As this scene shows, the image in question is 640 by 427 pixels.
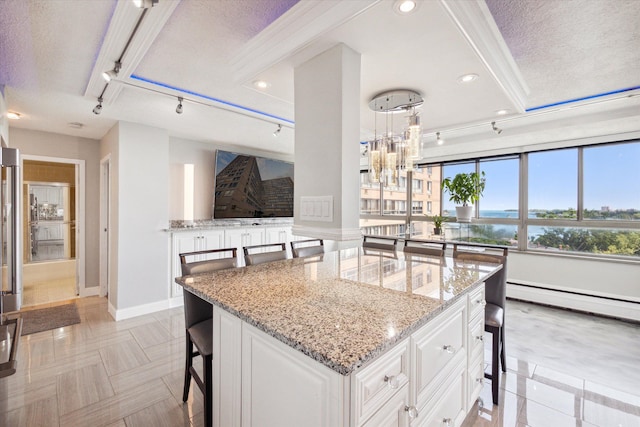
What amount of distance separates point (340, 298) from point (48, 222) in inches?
295

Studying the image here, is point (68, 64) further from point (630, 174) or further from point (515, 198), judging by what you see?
point (630, 174)

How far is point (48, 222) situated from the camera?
19.7 feet

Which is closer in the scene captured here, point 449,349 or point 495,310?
point 449,349

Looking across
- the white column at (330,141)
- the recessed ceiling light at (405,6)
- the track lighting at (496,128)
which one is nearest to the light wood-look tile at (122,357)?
the white column at (330,141)

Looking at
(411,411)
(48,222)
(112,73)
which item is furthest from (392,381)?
(48,222)

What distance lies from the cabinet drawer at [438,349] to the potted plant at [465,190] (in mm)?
3375

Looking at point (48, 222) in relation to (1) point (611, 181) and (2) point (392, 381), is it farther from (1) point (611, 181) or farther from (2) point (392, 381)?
(1) point (611, 181)

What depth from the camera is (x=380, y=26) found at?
5.03 ft

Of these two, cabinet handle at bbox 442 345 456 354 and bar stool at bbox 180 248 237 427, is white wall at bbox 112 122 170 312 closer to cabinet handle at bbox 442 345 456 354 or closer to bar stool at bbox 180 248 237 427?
bar stool at bbox 180 248 237 427

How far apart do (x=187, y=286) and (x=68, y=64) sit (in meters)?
1.91

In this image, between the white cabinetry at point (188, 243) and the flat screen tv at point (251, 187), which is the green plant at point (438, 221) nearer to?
the flat screen tv at point (251, 187)

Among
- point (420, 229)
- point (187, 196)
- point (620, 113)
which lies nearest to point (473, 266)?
point (620, 113)

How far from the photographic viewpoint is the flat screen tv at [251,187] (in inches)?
181

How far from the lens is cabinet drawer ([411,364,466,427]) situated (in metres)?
1.20
